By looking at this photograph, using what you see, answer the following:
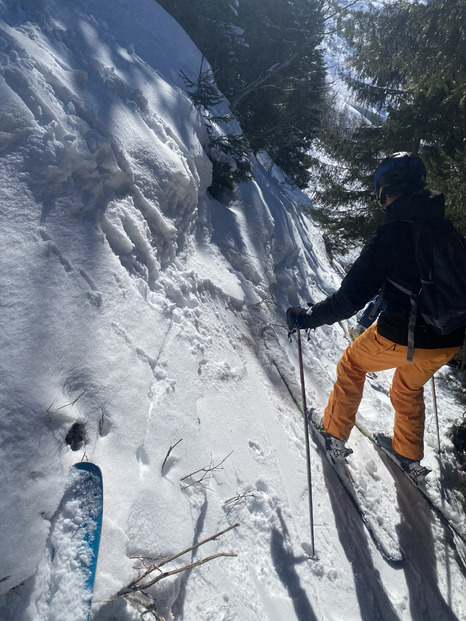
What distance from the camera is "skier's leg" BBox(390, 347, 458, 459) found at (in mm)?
3070

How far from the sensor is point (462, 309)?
2.60 metres

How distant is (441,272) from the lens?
2.60 metres

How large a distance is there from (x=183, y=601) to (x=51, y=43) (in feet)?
16.5

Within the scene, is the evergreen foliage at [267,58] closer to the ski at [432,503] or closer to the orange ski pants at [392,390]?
the orange ski pants at [392,390]

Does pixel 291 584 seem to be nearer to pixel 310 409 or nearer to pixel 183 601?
pixel 183 601

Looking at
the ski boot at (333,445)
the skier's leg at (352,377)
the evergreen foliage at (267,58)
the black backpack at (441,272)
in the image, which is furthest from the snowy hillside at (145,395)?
the evergreen foliage at (267,58)

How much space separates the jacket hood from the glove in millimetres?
1059

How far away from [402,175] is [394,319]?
1.14m

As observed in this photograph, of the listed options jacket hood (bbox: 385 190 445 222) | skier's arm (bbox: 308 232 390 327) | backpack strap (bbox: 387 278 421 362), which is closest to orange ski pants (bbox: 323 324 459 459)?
backpack strap (bbox: 387 278 421 362)

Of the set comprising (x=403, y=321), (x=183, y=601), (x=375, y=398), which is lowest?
(x=183, y=601)

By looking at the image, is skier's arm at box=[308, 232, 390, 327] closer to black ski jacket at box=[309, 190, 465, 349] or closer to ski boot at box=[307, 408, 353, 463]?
black ski jacket at box=[309, 190, 465, 349]

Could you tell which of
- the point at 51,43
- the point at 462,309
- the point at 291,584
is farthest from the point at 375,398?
the point at 51,43

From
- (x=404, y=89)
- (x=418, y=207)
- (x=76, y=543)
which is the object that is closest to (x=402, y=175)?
(x=418, y=207)

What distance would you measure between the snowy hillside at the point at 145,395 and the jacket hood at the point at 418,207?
6.63 ft
